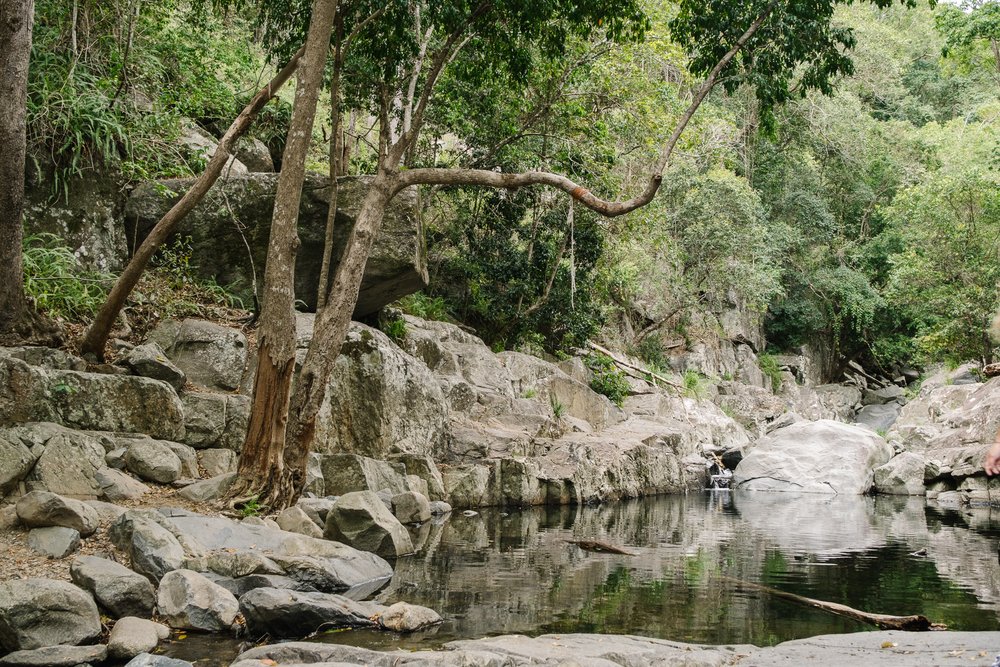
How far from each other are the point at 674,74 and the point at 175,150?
19757 mm

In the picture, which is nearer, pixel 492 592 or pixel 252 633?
pixel 252 633

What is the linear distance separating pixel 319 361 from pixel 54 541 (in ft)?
11.1

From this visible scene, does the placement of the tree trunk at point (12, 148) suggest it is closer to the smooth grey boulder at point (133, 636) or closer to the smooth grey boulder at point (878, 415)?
the smooth grey boulder at point (133, 636)

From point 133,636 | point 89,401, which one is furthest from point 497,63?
point 133,636

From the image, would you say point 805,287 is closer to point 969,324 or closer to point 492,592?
point 969,324

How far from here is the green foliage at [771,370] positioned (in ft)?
126

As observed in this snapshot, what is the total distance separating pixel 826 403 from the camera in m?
38.1

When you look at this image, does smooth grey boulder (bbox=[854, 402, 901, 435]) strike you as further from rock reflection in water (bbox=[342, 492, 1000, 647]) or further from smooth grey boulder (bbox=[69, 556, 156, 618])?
smooth grey boulder (bbox=[69, 556, 156, 618])

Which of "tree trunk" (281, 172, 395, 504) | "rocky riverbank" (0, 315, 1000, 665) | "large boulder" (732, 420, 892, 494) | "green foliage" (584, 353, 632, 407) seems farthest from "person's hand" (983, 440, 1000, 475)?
"green foliage" (584, 353, 632, 407)

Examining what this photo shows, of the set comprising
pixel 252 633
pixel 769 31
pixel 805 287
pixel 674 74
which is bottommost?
pixel 252 633

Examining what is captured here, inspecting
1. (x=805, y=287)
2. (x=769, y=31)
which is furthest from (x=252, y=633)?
(x=805, y=287)

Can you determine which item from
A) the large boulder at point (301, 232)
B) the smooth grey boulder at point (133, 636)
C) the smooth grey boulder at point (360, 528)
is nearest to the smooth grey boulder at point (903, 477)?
the large boulder at point (301, 232)

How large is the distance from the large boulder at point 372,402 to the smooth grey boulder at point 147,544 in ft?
18.2

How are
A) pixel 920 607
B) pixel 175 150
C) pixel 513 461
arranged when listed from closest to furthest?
pixel 920 607, pixel 175 150, pixel 513 461
